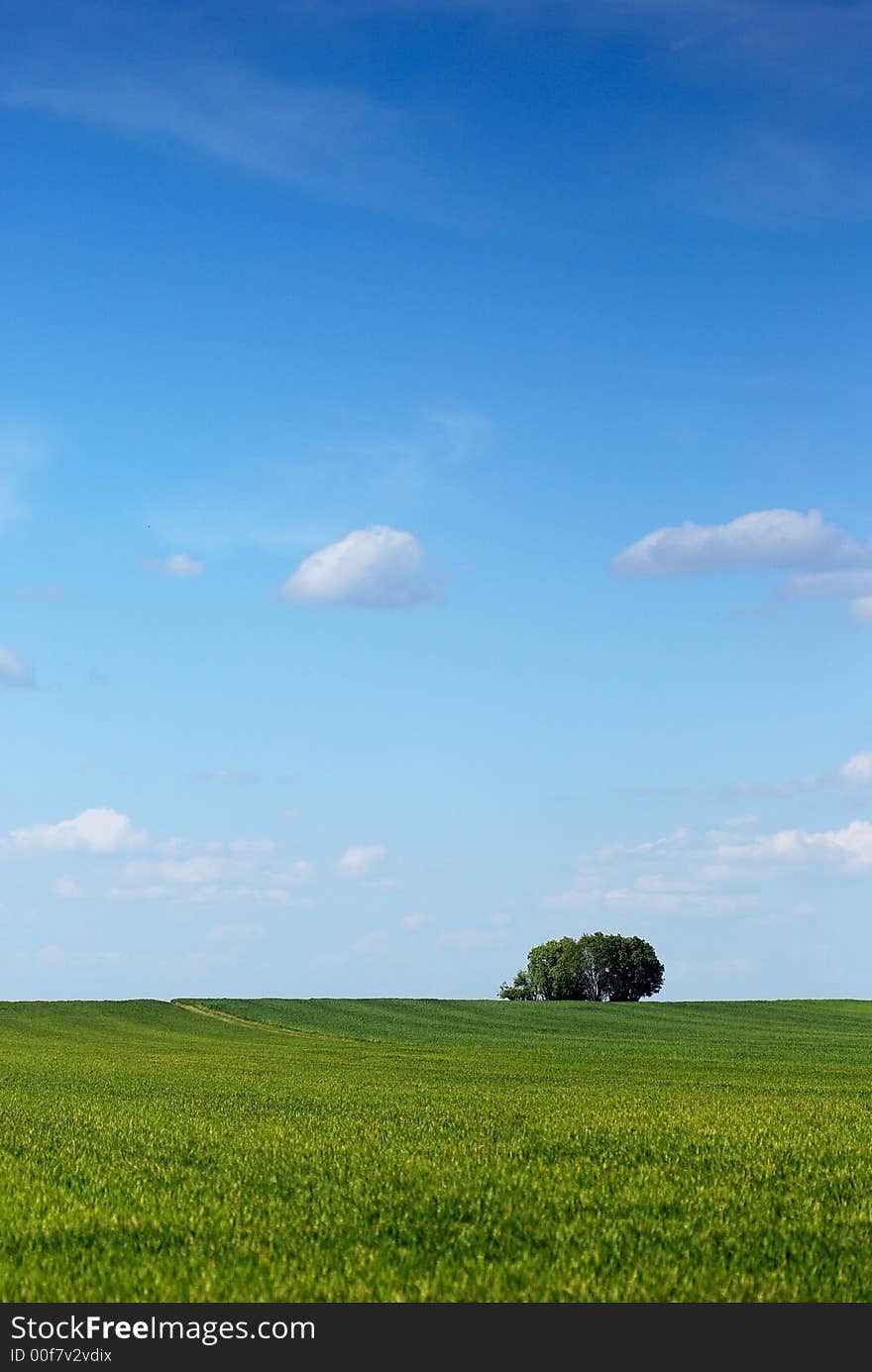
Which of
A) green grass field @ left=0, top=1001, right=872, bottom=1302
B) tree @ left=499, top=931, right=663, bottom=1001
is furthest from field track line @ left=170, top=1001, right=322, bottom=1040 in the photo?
tree @ left=499, top=931, right=663, bottom=1001

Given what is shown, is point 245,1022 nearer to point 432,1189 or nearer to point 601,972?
point 601,972

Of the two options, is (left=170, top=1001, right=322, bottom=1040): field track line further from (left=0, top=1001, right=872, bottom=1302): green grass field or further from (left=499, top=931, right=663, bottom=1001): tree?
(left=499, top=931, right=663, bottom=1001): tree

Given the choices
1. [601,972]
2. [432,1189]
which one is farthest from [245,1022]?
[432,1189]

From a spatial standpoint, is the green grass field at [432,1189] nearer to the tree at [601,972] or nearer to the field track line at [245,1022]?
the field track line at [245,1022]

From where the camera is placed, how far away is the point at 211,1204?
12.0 meters

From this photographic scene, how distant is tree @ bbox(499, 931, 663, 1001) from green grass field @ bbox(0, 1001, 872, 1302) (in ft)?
315

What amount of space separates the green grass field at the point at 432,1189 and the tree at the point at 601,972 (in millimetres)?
95875

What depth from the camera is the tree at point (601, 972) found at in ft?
414

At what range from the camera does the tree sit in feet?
414

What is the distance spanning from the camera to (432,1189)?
12.6 metres
